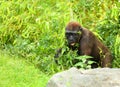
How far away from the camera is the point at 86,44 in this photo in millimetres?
7324

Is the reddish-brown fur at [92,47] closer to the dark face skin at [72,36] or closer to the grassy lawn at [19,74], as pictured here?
the dark face skin at [72,36]

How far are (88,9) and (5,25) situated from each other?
1.78 metres

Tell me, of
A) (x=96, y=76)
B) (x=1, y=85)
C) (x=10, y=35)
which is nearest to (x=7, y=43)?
(x=10, y=35)

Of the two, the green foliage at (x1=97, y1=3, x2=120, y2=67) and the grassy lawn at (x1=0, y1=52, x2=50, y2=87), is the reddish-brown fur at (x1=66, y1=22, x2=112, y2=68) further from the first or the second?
the grassy lawn at (x1=0, y1=52, x2=50, y2=87)

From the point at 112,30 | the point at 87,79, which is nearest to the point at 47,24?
the point at 112,30

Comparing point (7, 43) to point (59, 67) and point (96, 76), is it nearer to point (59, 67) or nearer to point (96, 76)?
point (59, 67)

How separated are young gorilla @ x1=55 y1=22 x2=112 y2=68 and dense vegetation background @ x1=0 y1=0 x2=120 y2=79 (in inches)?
8.7

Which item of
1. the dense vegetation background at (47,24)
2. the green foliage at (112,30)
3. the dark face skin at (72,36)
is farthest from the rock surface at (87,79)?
the green foliage at (112,30)

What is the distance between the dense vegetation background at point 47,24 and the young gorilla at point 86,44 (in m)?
0.22

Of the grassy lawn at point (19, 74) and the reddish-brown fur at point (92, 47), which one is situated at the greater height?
the reddish-brown fur at point (92, 47)

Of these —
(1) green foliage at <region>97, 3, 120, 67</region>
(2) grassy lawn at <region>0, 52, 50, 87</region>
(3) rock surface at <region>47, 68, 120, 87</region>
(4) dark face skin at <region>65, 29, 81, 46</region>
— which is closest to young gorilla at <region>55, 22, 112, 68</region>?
(4) dark face skin at <region>65, 29, 81, 46</region>

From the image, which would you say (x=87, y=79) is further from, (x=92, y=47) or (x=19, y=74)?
(x=92, y=47)

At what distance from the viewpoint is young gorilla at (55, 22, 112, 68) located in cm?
717

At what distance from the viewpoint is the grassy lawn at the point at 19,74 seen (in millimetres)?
6468
